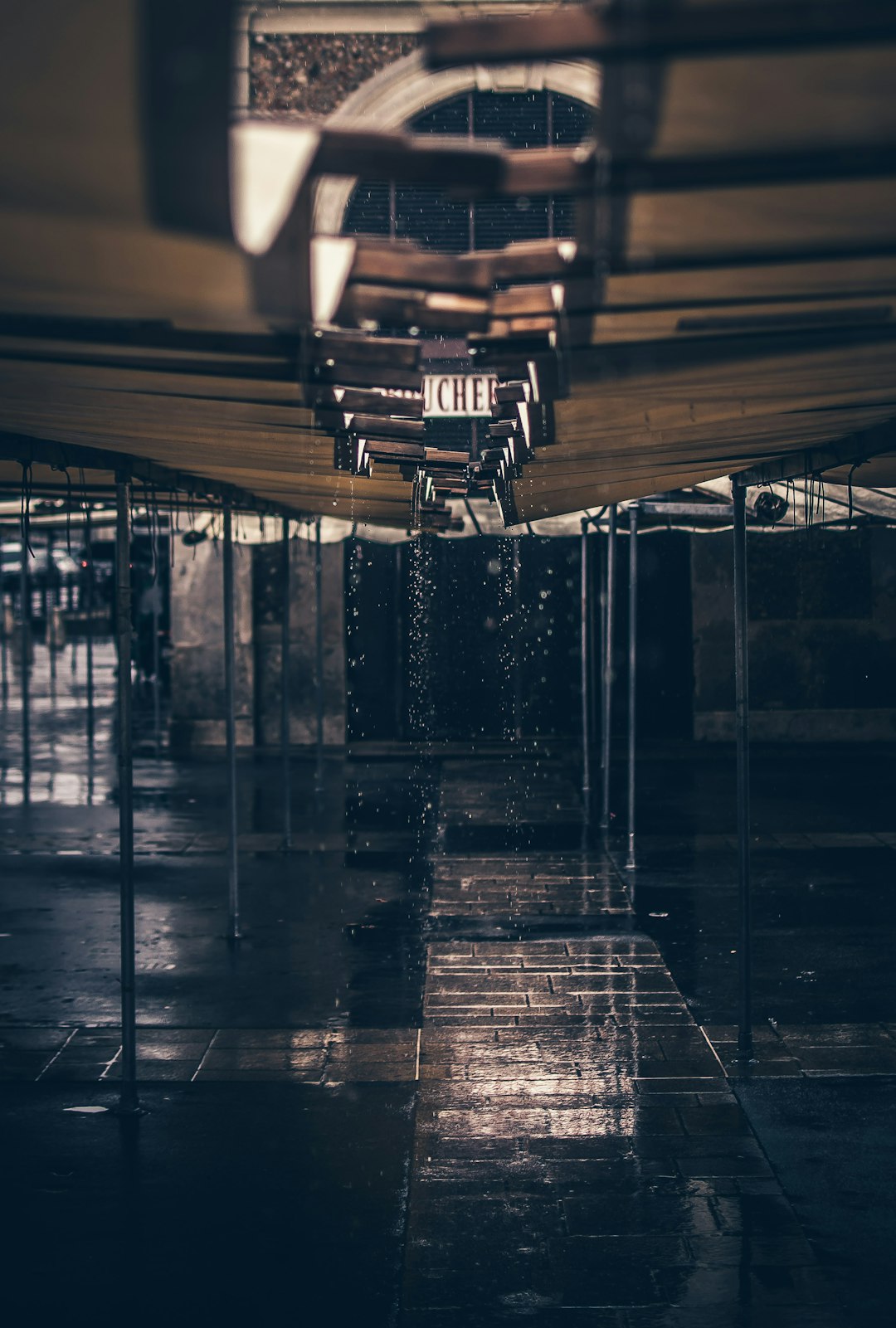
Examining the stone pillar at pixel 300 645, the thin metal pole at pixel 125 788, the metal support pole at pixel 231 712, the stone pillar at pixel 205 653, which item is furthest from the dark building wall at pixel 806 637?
the thin metal pole at pixel 125 788

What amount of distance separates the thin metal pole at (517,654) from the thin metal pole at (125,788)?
13622 mm

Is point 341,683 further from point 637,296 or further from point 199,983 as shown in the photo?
point 637,296

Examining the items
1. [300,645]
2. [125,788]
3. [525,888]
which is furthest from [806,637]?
[125,788]

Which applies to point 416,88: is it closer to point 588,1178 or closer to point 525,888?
point 525,888

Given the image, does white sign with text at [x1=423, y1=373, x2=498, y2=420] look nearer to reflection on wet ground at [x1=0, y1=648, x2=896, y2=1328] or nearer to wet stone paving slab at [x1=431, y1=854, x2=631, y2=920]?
reflection on wet ground at [x1=0, y1=648, x2=896, y2=1328]

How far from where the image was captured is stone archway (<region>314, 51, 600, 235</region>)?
61.2 ft

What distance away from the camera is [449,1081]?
6.34m

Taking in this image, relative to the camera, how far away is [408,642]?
19.8 metres

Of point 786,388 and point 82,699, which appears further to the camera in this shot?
point 82,699

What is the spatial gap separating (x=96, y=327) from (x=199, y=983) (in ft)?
18.9

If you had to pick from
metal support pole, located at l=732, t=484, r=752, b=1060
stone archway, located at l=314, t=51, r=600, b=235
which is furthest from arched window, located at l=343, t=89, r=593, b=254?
metal support pole, located at l=732, t=484, r=752, b=1060

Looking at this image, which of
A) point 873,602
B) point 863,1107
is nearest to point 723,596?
point 873,602

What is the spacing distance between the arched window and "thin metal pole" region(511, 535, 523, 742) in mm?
4331

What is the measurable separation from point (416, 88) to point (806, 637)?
29.4 ft
